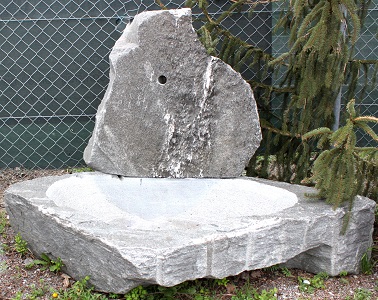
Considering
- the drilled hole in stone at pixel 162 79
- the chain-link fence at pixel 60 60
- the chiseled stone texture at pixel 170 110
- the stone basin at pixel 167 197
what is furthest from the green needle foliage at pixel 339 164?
the chain-link fence at pixel 60 60

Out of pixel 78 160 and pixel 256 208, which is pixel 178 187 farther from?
pixel 78 160

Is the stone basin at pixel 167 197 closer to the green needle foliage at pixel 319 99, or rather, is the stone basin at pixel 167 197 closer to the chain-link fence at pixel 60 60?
the green needle foliage at pixel 319 99

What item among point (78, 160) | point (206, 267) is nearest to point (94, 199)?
point (206, 267)

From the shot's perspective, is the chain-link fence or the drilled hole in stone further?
the chain-link fence

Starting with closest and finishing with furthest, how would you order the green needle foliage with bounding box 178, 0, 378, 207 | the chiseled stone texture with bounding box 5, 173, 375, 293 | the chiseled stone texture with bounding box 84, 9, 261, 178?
the chiseled stone texture with bounding box 5, 173, 375, 293 → the green needle foliage with bounding box 178, 0, 378, 207 → the chiseled stone texture with bounding box 84, 9, 261, 178

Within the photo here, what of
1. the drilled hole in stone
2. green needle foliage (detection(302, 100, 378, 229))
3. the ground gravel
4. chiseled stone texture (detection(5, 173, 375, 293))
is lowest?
the ground gravel

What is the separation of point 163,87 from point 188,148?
0.39 m

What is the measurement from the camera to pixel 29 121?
15.1 feet

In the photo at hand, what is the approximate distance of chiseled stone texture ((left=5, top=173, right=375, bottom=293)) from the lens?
230 centimetres

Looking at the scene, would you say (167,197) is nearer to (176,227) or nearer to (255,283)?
(176,227)

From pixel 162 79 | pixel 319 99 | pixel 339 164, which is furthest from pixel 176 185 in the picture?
pixel 319 99

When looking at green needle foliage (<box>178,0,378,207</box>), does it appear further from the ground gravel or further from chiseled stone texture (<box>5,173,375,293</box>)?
the ground gravel

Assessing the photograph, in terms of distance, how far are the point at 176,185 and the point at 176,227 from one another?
524 mm

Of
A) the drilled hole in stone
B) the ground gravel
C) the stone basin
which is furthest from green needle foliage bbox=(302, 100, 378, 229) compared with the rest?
the drilled hole in stone
